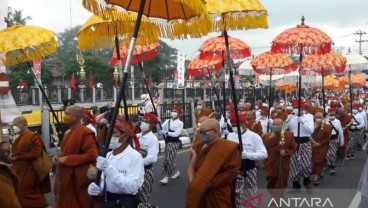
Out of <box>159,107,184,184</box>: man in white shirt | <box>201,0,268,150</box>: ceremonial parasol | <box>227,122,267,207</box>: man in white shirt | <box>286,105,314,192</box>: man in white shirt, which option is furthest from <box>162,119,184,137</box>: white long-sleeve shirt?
<box>201,0,268,150</box>: ceremonial parasol

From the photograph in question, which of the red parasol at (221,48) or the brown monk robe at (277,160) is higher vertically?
the red parasol at (221,48)

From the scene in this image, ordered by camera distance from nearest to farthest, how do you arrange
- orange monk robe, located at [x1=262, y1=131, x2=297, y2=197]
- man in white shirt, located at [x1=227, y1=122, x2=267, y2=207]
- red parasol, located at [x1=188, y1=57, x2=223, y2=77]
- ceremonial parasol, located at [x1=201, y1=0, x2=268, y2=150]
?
1. ceremonial parasol, located at [x1=201, y1=0, x2=268, y2=150]
2. man in white shirt, located at [x1=227, y1=122, x2=267, y2=207]
3. orange monk robe, located at [x1=262, y1=131, x2=297, y2=197]
4. red parasol, located at [x1=188, y1=57, x2=223, y2=77]

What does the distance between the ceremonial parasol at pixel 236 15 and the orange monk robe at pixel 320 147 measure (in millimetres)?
4744

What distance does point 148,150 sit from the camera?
25.0 feet

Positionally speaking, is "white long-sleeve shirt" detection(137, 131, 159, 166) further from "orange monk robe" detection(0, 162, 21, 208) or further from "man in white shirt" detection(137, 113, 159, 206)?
"orange monk robe" detection(0, 162, 21, 208)

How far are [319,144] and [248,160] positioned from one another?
14.5 ft

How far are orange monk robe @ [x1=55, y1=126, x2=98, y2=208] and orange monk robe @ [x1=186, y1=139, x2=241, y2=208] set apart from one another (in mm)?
1273

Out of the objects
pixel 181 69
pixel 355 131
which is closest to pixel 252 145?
pixel 355 131

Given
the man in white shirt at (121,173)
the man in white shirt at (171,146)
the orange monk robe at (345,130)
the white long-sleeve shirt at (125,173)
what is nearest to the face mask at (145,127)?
the man in white shirt at (171,146)

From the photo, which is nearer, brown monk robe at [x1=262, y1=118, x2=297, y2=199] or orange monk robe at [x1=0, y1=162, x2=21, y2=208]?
orange monk robe at [x1=0, y1=162, x2=21, y2=208]

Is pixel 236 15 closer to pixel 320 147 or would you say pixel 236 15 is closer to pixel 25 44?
pixel 25 44

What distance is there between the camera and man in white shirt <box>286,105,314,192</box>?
31.9 feet

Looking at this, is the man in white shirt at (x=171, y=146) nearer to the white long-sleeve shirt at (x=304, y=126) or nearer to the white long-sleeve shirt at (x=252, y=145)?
the white long-sleeve shirt at (x=304, y=126)

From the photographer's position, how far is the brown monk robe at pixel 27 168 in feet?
21.0
